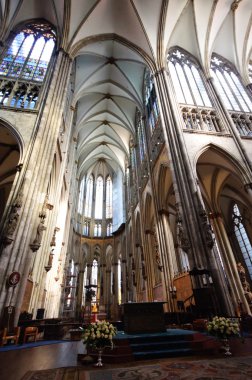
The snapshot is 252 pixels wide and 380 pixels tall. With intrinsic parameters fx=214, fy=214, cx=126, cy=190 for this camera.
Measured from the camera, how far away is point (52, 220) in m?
12.5

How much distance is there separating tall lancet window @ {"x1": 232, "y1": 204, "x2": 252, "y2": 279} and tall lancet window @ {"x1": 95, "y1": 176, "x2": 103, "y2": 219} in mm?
16555

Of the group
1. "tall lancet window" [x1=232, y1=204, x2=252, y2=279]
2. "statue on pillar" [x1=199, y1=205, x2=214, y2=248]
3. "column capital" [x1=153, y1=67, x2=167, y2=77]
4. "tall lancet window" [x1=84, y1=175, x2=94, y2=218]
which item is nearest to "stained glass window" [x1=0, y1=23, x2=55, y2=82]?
"column capital" [x1=153, y1=67, x2=167, y2=77]

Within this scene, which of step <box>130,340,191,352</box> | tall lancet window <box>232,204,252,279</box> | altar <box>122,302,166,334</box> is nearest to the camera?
step <box>130,340,191,352</box>

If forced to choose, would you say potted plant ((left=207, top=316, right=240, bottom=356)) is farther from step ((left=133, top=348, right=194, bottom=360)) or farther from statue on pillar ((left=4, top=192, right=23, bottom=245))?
statue on pillar ((left=4, top=192, right=23, bottom=245))

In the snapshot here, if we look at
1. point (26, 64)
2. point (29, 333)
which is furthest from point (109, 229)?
point (29, 333)

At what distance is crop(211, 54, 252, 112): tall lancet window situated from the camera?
15.0 m

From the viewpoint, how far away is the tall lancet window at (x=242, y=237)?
638 inches

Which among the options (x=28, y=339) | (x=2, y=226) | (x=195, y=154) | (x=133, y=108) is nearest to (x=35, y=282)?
(x=28, y=339)

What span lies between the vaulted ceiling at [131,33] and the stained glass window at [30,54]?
740 millimetres

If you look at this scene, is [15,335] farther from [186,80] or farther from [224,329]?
[186,80]

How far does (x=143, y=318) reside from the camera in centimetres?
587

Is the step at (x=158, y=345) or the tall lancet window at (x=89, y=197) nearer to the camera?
the step at (x=158, y=345)

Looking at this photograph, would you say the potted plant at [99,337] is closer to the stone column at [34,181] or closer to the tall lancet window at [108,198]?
the stone column at [34,181]

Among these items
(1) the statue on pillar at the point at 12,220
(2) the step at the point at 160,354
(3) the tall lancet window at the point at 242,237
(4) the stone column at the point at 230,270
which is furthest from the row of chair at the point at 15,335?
(3) the tall lancet window at the point at 242,237
